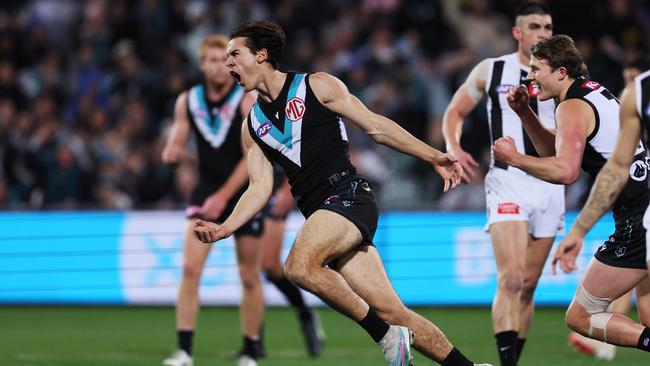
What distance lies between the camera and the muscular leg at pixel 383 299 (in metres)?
7.00

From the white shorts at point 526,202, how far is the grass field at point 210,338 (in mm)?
1388

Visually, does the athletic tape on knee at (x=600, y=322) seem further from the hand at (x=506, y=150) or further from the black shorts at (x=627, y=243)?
the hand at (x=506, y=150)

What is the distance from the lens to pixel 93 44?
63.6 feet

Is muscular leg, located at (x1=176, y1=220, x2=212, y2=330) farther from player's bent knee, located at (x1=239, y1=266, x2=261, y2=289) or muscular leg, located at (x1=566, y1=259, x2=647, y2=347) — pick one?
muscular leg, located at (x1=566, y1=259, x2=647, y2=347)

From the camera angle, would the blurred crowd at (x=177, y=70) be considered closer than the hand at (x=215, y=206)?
No

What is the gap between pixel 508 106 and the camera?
8.52 metres

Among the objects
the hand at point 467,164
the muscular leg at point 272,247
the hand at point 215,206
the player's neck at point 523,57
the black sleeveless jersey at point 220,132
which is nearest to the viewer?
the hand at point 467,164

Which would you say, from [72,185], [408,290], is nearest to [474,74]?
[408,290]

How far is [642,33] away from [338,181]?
10.4m

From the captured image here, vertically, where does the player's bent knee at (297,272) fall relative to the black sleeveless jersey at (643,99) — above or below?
below

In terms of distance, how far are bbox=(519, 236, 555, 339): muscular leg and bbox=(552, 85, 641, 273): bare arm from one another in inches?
78.1

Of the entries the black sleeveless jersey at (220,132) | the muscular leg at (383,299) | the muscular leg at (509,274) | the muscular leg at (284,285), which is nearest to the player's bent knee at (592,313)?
the muscular leg at (383,299)

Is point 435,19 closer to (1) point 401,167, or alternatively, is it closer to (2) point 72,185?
(1) point 401,167

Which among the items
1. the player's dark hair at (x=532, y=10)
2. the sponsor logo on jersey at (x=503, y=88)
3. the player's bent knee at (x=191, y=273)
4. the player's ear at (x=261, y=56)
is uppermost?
the player's dark hair at (x=532, y=10)
